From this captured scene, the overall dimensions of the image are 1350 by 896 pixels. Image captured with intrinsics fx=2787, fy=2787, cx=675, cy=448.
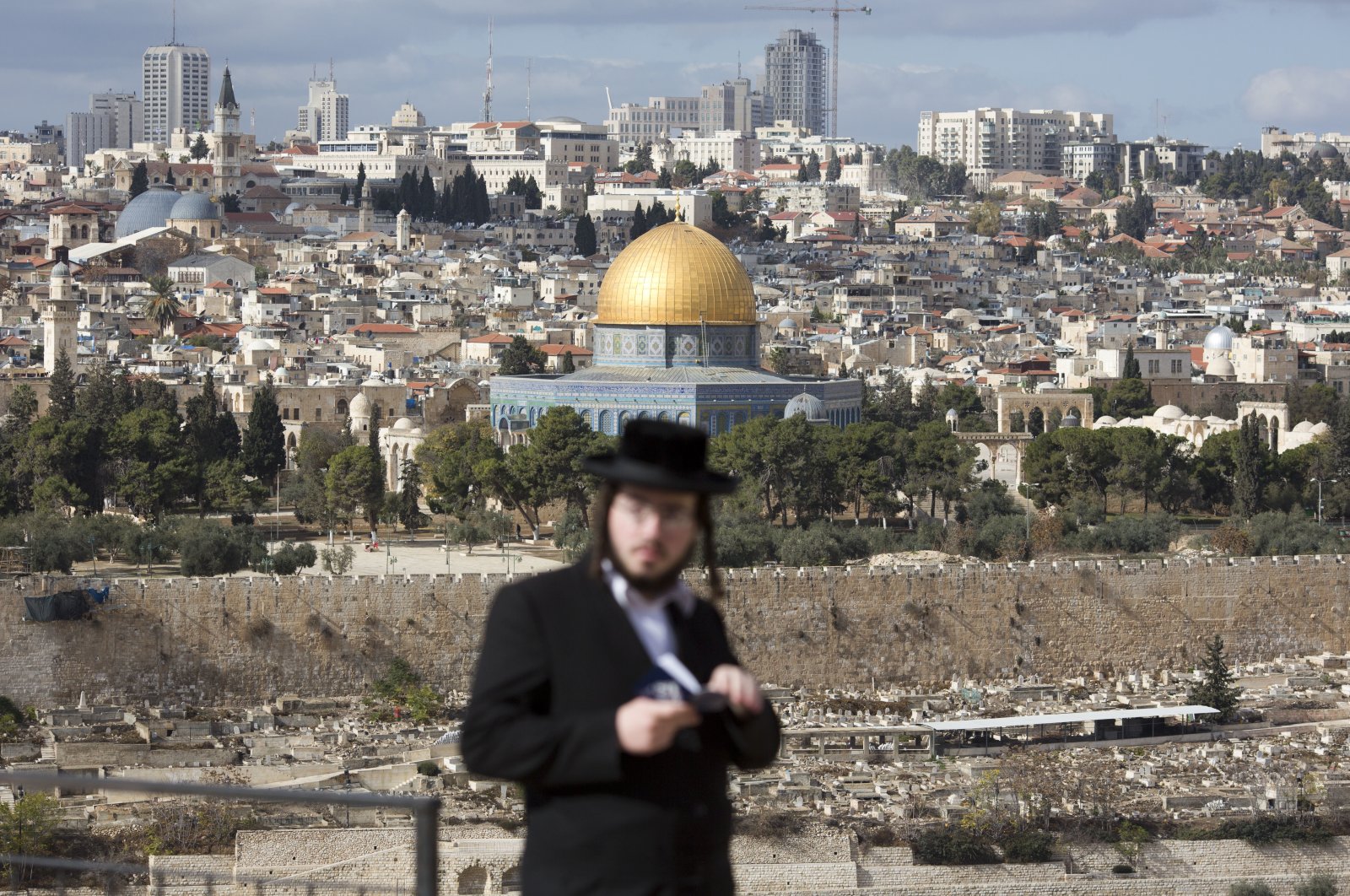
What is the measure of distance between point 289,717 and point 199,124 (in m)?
105

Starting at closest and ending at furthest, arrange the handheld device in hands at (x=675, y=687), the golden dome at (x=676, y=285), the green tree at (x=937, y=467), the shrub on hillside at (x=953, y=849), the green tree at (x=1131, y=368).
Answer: the handheld device in hands at (x=675, y=687) < the shrub on hillside at (x=953, y=849) < the green tree at (x=937, y=467) < the golden dome at (x=676, y=285) < the green tree at (x=1131, y=368)

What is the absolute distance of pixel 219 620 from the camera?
28.1 meters

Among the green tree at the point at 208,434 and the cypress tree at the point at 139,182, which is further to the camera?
the cypress tree at the point at 139,182

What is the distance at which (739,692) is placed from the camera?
207 inches

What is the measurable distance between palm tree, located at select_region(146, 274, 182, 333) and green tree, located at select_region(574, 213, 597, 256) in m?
22.5

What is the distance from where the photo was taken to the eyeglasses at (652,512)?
17.5 feet

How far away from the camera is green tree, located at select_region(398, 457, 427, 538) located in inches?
1468

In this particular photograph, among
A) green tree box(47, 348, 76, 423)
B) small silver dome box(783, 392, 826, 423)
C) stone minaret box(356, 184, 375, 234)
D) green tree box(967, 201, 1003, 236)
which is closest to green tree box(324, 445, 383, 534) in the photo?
green tree box(47, 348, 76, 423)

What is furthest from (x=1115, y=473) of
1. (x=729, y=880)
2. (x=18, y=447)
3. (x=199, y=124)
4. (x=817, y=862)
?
(x=199, y=124)

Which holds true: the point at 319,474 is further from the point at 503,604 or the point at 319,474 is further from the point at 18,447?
the point at 503,604

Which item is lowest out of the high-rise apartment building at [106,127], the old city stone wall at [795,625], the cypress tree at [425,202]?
the old city stone wall at [795,625]

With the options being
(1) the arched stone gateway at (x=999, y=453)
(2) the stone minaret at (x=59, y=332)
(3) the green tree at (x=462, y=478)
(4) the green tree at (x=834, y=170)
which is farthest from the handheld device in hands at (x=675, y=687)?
(4) the green tree at (x=834, y=170)

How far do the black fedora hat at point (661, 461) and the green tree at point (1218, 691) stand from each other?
886 inches

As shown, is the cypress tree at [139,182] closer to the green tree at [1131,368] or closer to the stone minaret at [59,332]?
the stone minaret at [59,332]
